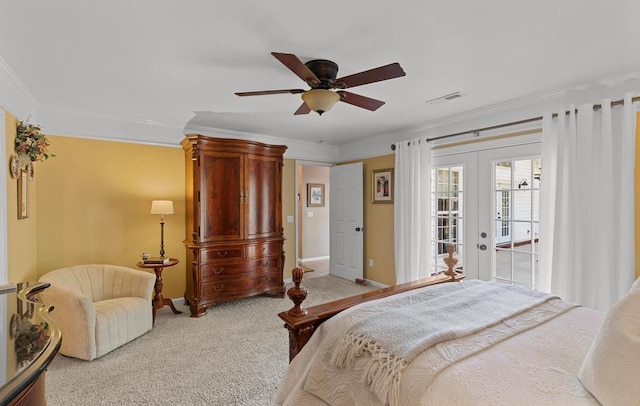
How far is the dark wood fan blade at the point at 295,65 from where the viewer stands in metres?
1.74

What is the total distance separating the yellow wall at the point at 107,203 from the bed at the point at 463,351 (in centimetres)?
293

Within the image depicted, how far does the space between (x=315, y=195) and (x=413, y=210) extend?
3400 millimetres

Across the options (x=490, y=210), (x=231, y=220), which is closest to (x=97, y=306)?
(x=231, y=220)

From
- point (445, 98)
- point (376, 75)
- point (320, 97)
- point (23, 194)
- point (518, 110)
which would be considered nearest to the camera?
point (376, 75)

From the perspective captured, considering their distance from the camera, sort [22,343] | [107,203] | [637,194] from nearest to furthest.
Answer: [22,343]
[637,194]
[107,203]

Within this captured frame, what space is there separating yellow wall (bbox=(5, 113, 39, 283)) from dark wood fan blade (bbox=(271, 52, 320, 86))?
2443 mm

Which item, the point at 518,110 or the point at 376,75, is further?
the point at 518,110

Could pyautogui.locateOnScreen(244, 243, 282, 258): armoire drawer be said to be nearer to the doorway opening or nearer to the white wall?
the white wall

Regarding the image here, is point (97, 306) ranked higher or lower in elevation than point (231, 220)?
lower

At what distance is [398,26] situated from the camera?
73.2 inches

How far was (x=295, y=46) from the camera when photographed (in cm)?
207

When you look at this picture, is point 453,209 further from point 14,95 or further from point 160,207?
point 14,95

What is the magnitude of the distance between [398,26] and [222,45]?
1131mm

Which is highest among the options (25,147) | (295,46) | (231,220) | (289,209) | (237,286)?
(295,46)
